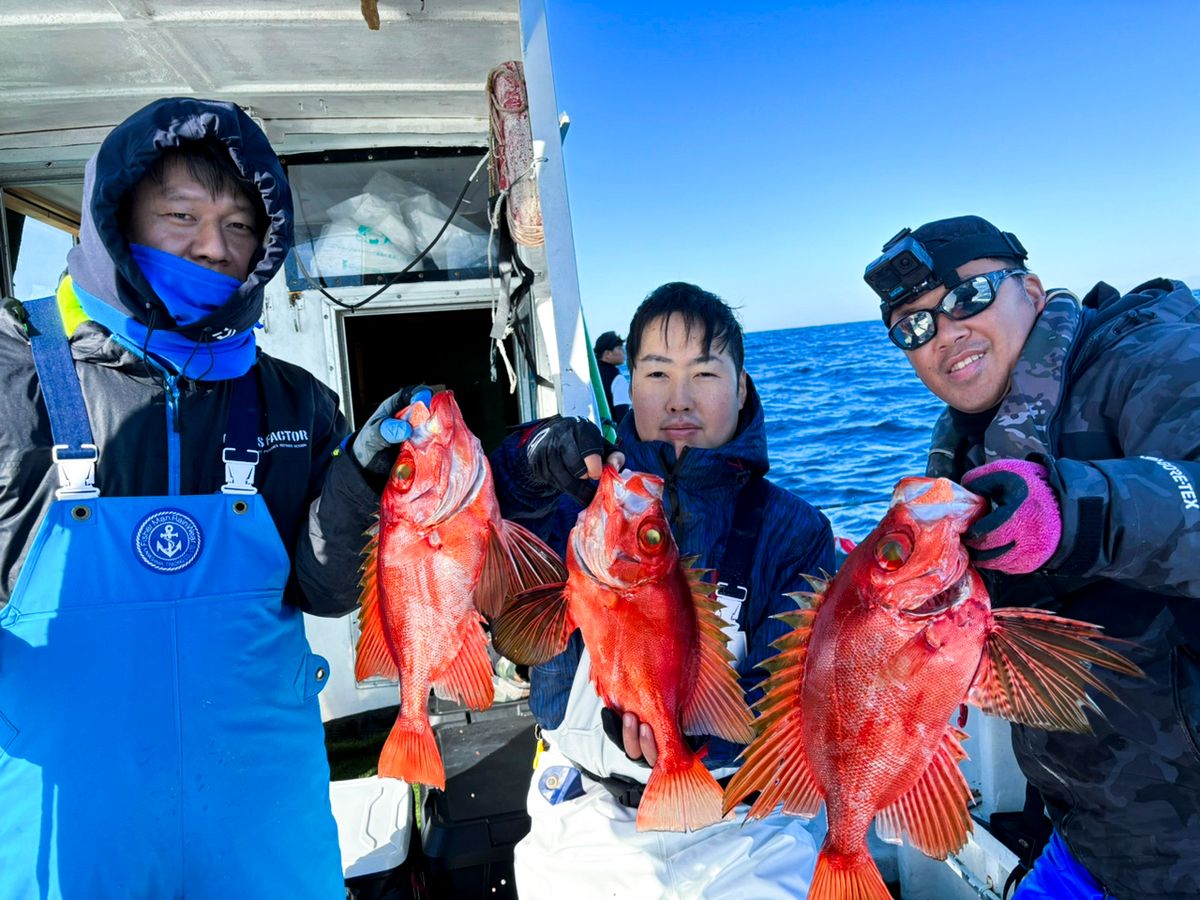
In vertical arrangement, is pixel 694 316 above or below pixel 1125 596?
above

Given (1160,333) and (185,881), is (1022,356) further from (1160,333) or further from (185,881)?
(185,881)

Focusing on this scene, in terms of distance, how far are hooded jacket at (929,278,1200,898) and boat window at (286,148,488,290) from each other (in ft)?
15.4

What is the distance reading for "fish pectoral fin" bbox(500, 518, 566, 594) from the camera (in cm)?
200

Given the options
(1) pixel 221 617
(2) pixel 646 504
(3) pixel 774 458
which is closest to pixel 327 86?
(1) pixel 221 617

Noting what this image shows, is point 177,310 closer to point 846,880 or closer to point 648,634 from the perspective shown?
point 648,634

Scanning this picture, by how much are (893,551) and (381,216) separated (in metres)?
5.41

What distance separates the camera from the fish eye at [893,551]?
1492 mm

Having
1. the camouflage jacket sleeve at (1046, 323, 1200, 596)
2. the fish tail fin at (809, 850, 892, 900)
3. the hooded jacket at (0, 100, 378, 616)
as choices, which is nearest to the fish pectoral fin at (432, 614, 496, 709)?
the hooded jacket at (0, 100, 378, 616)

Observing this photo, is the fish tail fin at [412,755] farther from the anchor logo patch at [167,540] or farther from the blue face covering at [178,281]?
the blue face covering at [178,281]

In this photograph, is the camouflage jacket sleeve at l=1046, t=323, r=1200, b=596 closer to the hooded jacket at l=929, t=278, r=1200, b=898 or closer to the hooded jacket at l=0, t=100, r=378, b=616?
the hooded jacket at l=929, t=278, r=1200, b=898

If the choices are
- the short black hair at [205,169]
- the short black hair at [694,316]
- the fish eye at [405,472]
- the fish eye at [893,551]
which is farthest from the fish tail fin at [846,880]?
the short black hair at [205,169]

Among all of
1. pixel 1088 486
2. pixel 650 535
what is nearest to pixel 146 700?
pixel 650 535

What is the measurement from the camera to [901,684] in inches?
63.0

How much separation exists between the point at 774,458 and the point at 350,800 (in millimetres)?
20709
